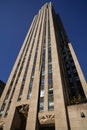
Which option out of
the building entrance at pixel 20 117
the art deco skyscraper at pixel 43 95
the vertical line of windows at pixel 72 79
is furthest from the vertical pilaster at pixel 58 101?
the building entrance at pixel 20 117

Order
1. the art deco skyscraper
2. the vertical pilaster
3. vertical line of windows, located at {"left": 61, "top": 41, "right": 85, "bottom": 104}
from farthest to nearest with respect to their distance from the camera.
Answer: vertical line of windows, located at {"left": 61, "top": 41, "right": 85, "bottom": 104} < the art deco skyscraper < the vertical pilaster

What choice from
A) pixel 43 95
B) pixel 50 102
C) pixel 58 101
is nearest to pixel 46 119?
pixel 50 102

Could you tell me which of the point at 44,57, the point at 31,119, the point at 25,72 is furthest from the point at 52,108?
the point at 44,57

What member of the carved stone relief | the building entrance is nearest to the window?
the carved stone relief

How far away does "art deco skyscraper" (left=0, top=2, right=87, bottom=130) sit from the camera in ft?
67.8

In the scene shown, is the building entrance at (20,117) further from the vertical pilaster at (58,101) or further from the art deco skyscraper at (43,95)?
the vertical pilaster at (58,101)

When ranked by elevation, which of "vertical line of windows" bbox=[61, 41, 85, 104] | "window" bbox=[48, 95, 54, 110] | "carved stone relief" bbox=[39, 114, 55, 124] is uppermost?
"vertical line of windows" bbox=[61, 41, 85, 104]

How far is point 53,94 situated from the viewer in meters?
24.7

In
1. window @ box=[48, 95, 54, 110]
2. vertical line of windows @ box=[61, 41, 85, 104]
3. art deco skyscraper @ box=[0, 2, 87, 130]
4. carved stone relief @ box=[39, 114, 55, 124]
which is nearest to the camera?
art deco skyscraper @ box=[0, 2, 87, 130]

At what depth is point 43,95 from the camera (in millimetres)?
25984

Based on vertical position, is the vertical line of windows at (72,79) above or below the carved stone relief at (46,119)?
above

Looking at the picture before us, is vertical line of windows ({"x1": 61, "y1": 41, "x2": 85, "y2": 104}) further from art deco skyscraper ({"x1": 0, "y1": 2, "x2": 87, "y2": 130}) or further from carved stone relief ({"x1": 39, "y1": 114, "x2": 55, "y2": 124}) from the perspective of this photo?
carved stone relief ({"x1": 39, "y1": 114, "x2": 55, "y2": 124})

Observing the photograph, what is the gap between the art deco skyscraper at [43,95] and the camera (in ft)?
67.8

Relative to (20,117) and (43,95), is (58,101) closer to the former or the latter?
(43,95)
